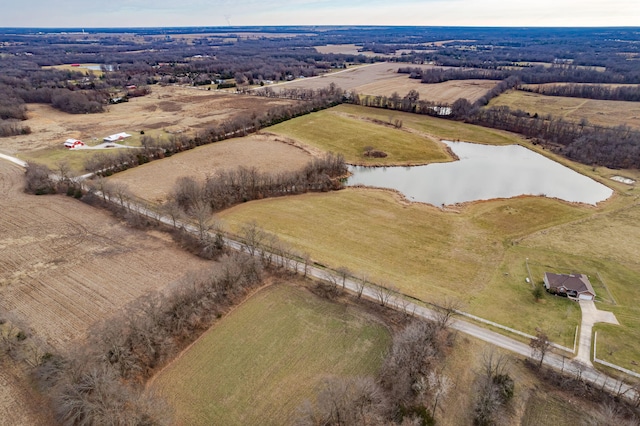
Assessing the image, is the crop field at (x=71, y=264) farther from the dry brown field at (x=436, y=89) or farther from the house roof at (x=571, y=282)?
the dry brown field at (x=436, y=89)

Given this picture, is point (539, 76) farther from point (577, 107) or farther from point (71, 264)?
point (71, 264)

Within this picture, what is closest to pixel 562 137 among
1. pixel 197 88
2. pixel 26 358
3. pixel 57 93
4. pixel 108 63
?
pixel 26 358

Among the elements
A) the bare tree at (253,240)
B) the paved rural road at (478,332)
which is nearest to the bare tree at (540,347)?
the paved rural road at (478,332)

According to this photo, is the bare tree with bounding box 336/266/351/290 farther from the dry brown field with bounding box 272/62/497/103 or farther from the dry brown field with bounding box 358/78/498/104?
the dry brown field with bounding box 272/62/497/103

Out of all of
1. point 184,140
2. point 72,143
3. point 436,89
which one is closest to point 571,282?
point 184,140

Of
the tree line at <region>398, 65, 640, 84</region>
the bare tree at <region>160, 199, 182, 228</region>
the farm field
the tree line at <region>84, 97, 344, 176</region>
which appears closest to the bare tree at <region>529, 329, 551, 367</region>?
the bare tree at <region>160, 199, 182, 228</region>

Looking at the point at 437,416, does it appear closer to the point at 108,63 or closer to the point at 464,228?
the point at 464,228
